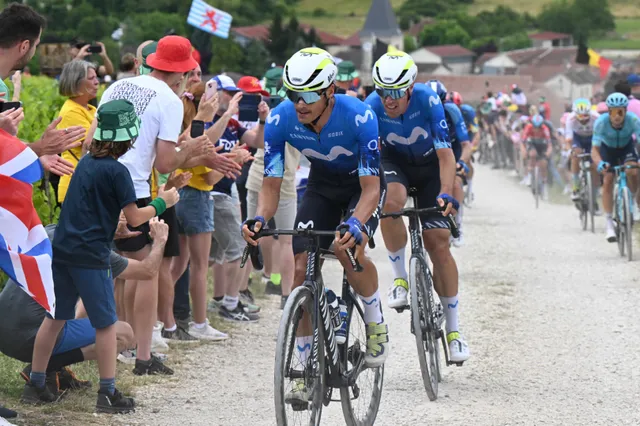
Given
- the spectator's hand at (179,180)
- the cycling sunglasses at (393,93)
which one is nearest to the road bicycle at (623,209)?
the cycling sunglasses at (393,93)

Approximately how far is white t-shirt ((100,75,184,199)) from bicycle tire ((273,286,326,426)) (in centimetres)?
219

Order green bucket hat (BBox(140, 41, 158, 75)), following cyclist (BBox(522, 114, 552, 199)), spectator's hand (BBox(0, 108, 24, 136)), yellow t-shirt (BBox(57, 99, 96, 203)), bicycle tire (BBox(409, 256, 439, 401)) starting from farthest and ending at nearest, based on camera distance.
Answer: following cyclist (BBox(522, 114, 552, 199)), green bucket hat (BBox(140, 41, 158, 75)), yellow t-shirt (BBox(57, 99, 96, 203)), bicycle tire (BBox(409, 256, 439, 401)), spectator's hand (BBox(0, 108, 24, 136))

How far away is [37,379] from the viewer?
7.10 m

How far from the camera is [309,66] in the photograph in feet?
21.0

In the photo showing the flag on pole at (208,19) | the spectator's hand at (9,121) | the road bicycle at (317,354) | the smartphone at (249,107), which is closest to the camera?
the road bicycle at (317,354)

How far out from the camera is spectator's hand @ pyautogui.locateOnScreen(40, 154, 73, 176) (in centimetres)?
707

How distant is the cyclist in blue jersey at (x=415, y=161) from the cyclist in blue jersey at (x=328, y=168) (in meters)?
1.20

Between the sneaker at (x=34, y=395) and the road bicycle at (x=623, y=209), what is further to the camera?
the road bicycle at (x=623, y=209)

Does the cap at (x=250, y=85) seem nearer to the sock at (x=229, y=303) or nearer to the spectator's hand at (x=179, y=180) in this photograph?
the sock at (x=229, y=303)

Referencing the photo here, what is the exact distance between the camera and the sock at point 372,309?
23.3 feet

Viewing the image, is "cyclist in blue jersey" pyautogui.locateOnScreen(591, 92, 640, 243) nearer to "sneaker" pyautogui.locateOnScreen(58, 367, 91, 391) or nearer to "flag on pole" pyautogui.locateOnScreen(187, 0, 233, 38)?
"sneaker" pyautogui.locateOnScreen(58, 367, 91, 391)

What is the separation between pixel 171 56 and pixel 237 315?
356cm

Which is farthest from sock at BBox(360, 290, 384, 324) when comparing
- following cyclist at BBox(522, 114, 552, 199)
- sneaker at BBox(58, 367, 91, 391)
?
following cyclist at BBox(522, 114, 552, 199)

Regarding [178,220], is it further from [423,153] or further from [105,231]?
[105,231]
